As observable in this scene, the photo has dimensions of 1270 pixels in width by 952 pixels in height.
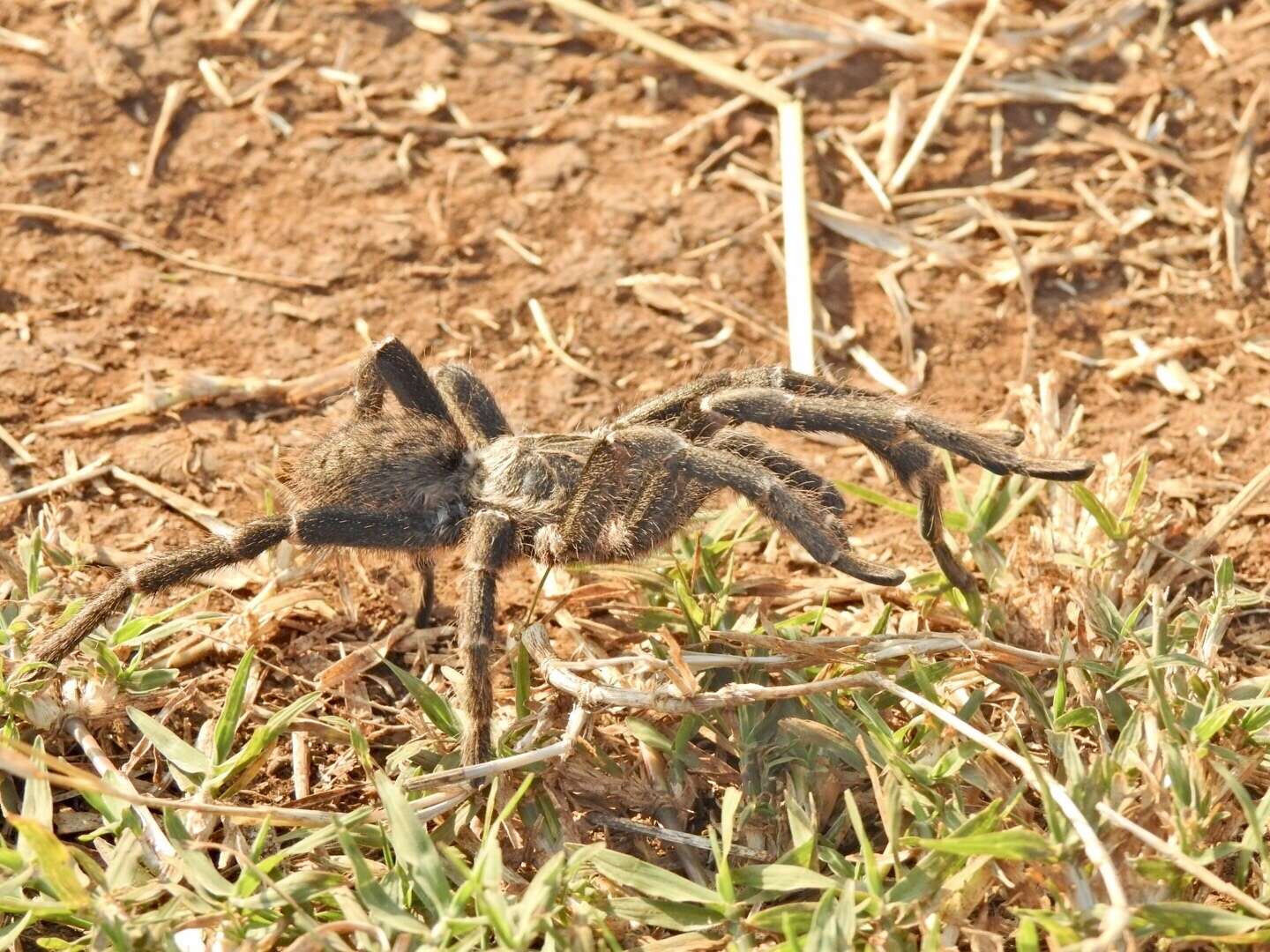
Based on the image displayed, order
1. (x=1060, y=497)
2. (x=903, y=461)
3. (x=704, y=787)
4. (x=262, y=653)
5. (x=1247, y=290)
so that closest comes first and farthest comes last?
(x=704, y=787)
(x=903, y=461)
(x=262, y=653)
(x=1060, y=497)
(x=1247, y=290)

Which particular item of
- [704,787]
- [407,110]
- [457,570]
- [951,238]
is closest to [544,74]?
[407,110]

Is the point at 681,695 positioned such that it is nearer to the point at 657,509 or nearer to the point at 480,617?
the point at 480,617

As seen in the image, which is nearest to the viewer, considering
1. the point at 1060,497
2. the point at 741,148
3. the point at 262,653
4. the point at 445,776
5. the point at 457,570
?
the point at 445,776

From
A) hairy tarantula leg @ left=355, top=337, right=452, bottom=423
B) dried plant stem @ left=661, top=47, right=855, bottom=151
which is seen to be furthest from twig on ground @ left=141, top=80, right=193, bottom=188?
dried plant stem @ left=661, top=47, right=855, bottom=151

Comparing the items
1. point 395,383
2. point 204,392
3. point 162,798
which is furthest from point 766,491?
point 204,392

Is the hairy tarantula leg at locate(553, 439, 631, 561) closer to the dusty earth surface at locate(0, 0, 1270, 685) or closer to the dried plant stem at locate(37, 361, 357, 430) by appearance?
the dusty earth surface at locate(0, 0, 1270, 685)

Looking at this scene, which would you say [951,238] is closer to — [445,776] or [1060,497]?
[1060,497]
